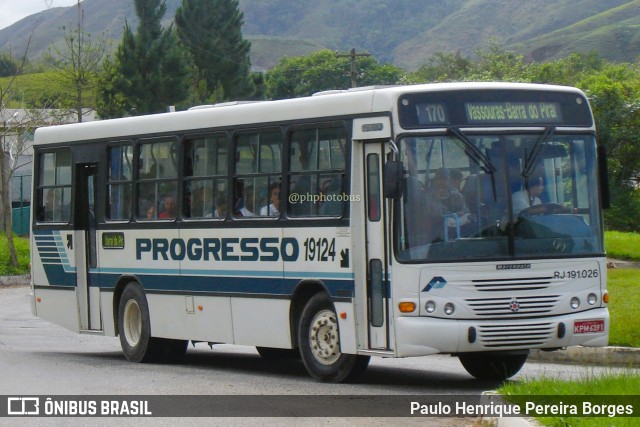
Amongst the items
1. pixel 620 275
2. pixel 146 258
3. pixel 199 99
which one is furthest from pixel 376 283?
pixel 199 99

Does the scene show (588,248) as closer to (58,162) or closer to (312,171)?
(312,171)

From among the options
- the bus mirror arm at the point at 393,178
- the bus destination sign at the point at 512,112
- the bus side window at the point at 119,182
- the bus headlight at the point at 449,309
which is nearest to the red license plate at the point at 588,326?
the bus headlight at the point at 449,309

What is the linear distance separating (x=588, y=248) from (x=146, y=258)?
5933 millimetres

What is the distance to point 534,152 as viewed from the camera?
41.5ft

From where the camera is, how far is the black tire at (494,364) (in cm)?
1359

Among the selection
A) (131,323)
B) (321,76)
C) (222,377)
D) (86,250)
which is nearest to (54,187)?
(86,250)

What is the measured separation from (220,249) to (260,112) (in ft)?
5.50

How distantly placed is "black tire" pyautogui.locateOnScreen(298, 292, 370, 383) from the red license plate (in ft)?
6.99

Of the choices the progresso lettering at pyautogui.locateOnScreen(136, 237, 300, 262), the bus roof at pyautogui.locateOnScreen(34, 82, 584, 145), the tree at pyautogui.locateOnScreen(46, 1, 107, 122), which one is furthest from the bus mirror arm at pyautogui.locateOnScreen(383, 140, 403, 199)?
the tree at pyautogui.locateOnScreen(46, 1, 107, 122)

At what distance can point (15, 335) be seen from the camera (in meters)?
21.3

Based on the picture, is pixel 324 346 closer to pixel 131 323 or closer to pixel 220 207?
pixel 220 207

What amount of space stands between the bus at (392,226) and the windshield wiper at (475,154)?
0.04 ft

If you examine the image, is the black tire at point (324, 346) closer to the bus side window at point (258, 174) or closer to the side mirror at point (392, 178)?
the bus side window at point (258, 174)

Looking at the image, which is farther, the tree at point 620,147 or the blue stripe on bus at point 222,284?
the tree at point 620,147
